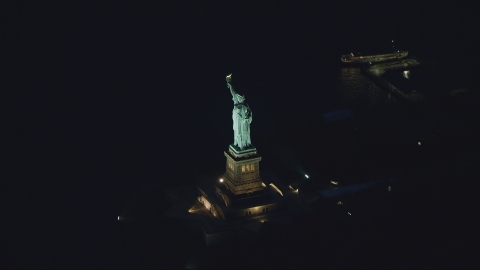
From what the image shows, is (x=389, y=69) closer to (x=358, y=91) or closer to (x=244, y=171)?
(x=358, y=91)

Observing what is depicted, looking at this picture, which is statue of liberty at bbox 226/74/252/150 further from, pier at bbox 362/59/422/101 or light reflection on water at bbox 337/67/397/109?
pier at bbox 362/59/422/101

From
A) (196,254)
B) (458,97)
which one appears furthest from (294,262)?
(458,97)

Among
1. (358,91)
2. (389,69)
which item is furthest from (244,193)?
(389,69)

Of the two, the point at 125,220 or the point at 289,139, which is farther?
the point at 289,139

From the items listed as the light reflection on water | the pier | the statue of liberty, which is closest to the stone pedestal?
the statue of liberty

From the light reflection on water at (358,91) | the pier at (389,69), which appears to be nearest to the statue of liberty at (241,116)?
the light reflection on water at (358,91)

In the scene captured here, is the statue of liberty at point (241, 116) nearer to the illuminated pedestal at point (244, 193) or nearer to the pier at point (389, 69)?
the illuminated pedestal at point (244, 193)

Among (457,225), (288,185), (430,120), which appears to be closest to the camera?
(457,225)

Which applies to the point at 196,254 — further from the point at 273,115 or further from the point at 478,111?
the point at 478,111
